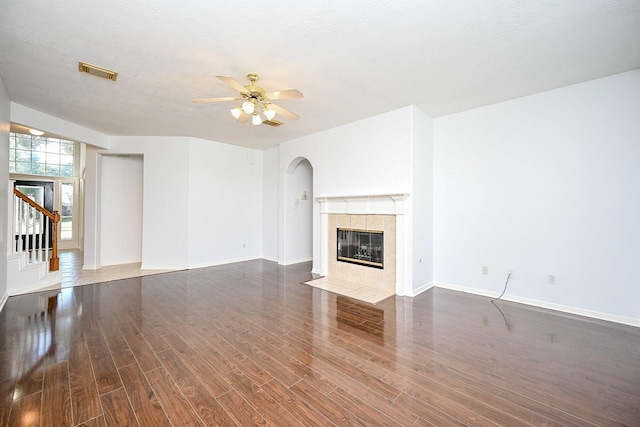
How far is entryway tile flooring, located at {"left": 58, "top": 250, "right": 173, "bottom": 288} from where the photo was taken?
15.5 ft

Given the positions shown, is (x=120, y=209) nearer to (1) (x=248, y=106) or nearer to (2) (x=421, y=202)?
(1) (x=248, y=106)

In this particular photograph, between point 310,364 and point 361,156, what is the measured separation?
3.41 metres

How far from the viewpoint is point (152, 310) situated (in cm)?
339

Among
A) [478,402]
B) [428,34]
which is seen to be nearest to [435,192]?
[428,34]

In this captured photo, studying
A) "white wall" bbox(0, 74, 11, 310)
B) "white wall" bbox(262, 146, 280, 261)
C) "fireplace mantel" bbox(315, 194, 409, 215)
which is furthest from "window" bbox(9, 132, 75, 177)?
"fireplace mantel" bbox(315, 194, 409, 215)

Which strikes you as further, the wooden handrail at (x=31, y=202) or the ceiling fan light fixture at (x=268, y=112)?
the wooden handrail at (x=31, y=202)

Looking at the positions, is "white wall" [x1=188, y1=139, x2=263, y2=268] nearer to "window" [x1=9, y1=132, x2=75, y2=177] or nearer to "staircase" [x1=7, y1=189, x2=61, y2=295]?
"staircase" [x1=7, y1=189, x2=61, y2=295]

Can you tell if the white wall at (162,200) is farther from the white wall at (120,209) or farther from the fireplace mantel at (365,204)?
the fireplace mantel at (365,204)

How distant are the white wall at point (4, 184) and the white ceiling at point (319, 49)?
220mm

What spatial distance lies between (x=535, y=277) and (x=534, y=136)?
188 centimetres

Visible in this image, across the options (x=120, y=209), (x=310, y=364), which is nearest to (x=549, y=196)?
(x=310, y=364)

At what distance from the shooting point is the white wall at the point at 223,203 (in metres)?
5.93

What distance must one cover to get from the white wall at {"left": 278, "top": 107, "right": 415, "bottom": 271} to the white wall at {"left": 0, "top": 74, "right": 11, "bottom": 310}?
13.9ft

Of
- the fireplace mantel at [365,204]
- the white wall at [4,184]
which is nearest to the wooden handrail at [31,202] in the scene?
the white wall at [4,184]
